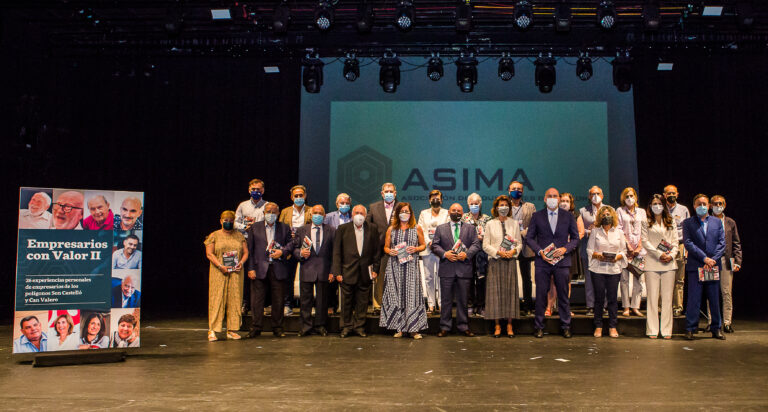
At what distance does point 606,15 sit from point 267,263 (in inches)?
218

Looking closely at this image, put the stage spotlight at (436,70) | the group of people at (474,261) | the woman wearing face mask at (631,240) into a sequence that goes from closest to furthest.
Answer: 1. the group of people at (474,261)
2. the woman wearing face mask at (631,240)
3. the stage spotlight at (436,70)

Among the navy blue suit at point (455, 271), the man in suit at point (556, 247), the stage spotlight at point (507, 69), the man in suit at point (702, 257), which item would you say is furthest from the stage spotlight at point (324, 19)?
the man in suit at point (702, 257)

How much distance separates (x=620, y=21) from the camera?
8773 mm

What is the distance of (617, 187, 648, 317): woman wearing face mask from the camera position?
22.7 feet

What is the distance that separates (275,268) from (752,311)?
748 centimetres

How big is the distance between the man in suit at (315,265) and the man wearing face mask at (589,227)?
10.1 feet

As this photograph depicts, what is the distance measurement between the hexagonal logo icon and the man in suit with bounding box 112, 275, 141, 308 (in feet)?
15.3

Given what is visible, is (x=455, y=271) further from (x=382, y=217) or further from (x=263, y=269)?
Answer: (x=263, y=269)

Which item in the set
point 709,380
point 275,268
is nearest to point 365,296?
point 275,268

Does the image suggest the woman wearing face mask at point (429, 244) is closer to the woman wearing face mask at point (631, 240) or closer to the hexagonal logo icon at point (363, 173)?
the woman wearing face mask at point (631, 240)

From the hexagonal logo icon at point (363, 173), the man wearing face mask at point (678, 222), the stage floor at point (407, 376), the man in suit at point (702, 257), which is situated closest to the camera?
the stage floor at point (407, 376)

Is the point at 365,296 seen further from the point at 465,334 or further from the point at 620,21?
the point at 620,21

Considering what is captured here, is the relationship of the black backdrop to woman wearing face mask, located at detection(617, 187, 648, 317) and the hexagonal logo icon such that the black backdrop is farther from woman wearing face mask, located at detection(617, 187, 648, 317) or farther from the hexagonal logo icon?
woman wearing face mask, located at detection(617, 187, 648, 317)

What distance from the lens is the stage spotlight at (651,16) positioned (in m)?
8.06
